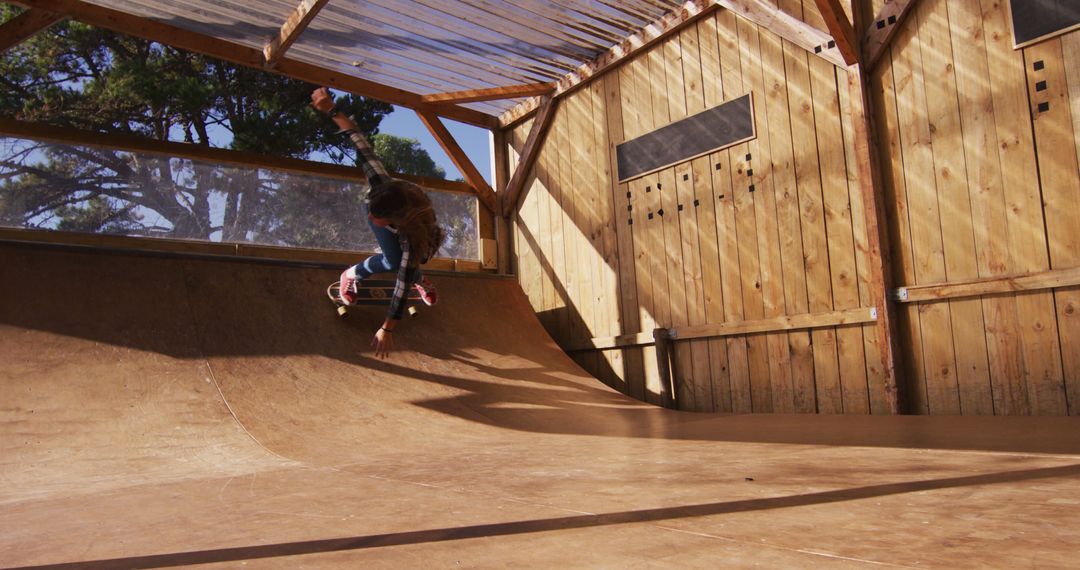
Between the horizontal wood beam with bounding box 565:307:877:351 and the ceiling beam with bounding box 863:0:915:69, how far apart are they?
6.11 ft

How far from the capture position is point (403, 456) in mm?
3246

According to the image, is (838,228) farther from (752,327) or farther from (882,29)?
(882,29)

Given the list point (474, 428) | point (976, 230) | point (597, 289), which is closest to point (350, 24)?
point (597, 289)

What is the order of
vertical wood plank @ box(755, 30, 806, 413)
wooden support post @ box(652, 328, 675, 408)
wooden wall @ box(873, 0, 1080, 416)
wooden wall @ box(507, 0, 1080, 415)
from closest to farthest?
wooden wall @ box(873, 0, 1080, 416) < wooden wall @ box(507, 0, 1080, 415) < vertical wood plank @ box(755, 30, 806, 413) < wooden support post @ box(652, 328, 675, 408)

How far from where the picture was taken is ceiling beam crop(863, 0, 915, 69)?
4.89 m

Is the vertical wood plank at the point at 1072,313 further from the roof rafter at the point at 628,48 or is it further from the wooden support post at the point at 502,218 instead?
the wooden support post at the point at 502,218

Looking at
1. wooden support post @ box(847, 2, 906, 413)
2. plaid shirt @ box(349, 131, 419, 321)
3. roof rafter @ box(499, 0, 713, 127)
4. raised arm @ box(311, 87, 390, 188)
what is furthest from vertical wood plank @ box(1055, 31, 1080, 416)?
raised arm @ box(311, 87, 390, 188)

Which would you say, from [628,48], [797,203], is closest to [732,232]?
[797,203]

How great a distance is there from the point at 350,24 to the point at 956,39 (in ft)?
16.0

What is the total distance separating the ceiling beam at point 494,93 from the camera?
756 centimetres

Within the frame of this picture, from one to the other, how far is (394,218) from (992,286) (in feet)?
12.5

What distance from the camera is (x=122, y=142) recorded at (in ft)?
20.4

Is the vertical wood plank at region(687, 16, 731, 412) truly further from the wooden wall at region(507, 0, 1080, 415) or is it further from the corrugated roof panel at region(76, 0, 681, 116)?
the corrugated roof panel at region(76, 0, 681, 116)

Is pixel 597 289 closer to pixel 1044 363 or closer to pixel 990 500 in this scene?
pixel 1044 363
